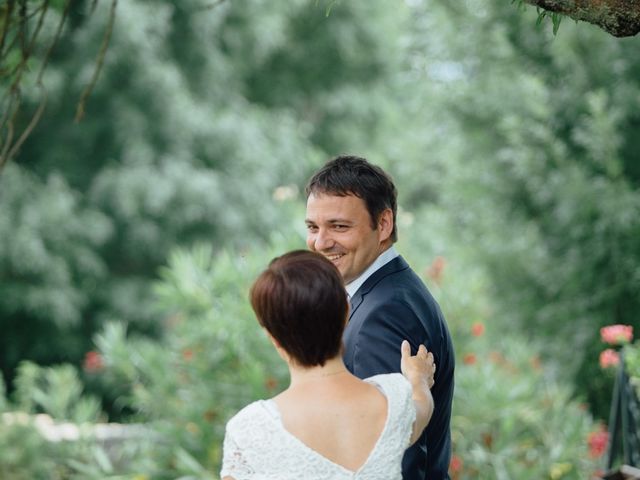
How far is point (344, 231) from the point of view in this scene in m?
2.58

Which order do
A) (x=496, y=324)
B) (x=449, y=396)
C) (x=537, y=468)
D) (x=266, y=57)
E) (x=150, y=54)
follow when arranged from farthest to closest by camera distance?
(x=266, y=57)
(x=150, y=54)
(x=496, y=324)
(x=537, y=468)
(x=449, y=396)

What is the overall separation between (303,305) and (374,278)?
26.9 inches

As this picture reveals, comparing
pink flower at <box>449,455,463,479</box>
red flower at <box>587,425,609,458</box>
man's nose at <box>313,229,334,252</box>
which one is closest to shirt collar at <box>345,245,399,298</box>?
man's nose at <box>313,229,334,252</box>

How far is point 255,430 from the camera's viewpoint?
73.8 inches

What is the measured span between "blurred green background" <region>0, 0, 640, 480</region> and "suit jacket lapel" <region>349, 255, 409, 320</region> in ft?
3.87

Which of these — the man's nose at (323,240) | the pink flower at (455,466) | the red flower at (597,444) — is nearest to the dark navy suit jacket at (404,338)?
the man's nose at (323,240)

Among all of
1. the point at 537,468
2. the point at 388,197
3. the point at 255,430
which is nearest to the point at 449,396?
the point at 388,197

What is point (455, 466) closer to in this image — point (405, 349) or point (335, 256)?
point (335, 256)

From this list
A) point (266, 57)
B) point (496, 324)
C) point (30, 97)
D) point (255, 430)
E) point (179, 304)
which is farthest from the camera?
point (266, 57)

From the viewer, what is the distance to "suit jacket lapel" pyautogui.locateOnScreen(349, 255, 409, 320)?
2512mm

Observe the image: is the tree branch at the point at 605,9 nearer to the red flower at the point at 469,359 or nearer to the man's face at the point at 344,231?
the man's face at the point at 344,231

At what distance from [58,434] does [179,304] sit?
1950mm

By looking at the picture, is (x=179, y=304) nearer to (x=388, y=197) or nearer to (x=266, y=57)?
(x=388, y=197)

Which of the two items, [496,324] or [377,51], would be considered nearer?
[496,324]
